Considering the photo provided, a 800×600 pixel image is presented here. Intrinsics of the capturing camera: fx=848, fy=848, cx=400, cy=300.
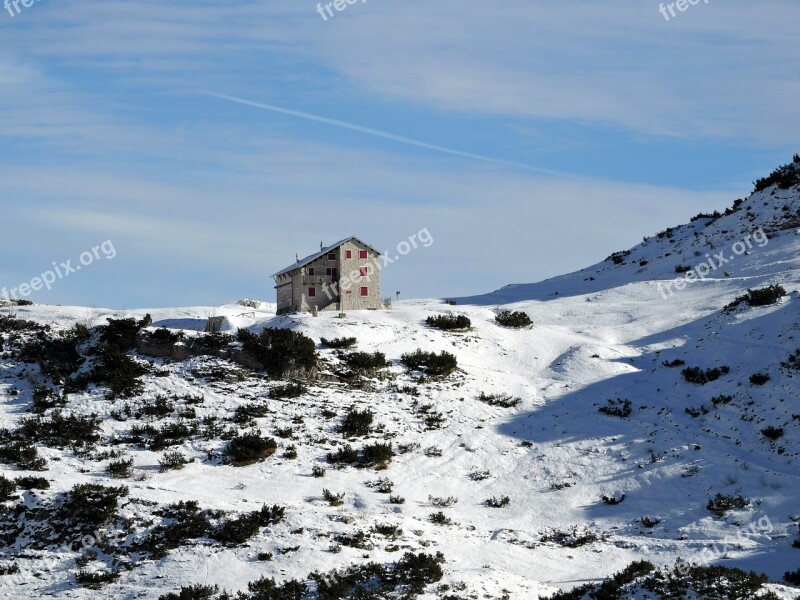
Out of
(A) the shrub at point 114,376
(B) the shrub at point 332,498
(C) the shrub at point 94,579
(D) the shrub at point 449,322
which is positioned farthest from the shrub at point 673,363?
(C) the shrub at point 94,579

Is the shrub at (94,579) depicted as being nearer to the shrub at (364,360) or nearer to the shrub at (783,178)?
the shrub at (364,360)

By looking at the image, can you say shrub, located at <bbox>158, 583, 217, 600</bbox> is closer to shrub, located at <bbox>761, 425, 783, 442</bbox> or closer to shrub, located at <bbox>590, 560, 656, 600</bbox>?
shrub, located at <bbox>590, 560, 656, 600</bbox>

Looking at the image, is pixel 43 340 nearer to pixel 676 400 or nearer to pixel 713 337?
pixel 676 400

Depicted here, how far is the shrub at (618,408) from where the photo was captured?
34.4 meters

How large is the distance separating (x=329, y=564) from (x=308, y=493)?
5.49m

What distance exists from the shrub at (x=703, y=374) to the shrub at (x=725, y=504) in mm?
10052

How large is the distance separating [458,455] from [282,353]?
978 cm

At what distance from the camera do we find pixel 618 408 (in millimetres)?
34969

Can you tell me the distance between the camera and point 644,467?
2986cm

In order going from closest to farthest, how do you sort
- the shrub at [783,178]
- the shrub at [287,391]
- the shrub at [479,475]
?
the shrub at [479,475], the shrub at [287,391], the shrub at [783,178]

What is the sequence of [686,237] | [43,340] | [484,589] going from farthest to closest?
[686,237]
[43,340]
[484,589]

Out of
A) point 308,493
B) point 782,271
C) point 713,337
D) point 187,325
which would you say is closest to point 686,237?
point 782,271

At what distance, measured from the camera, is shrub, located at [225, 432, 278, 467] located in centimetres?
2916

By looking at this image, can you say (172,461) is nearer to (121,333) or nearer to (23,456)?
(23,456)
